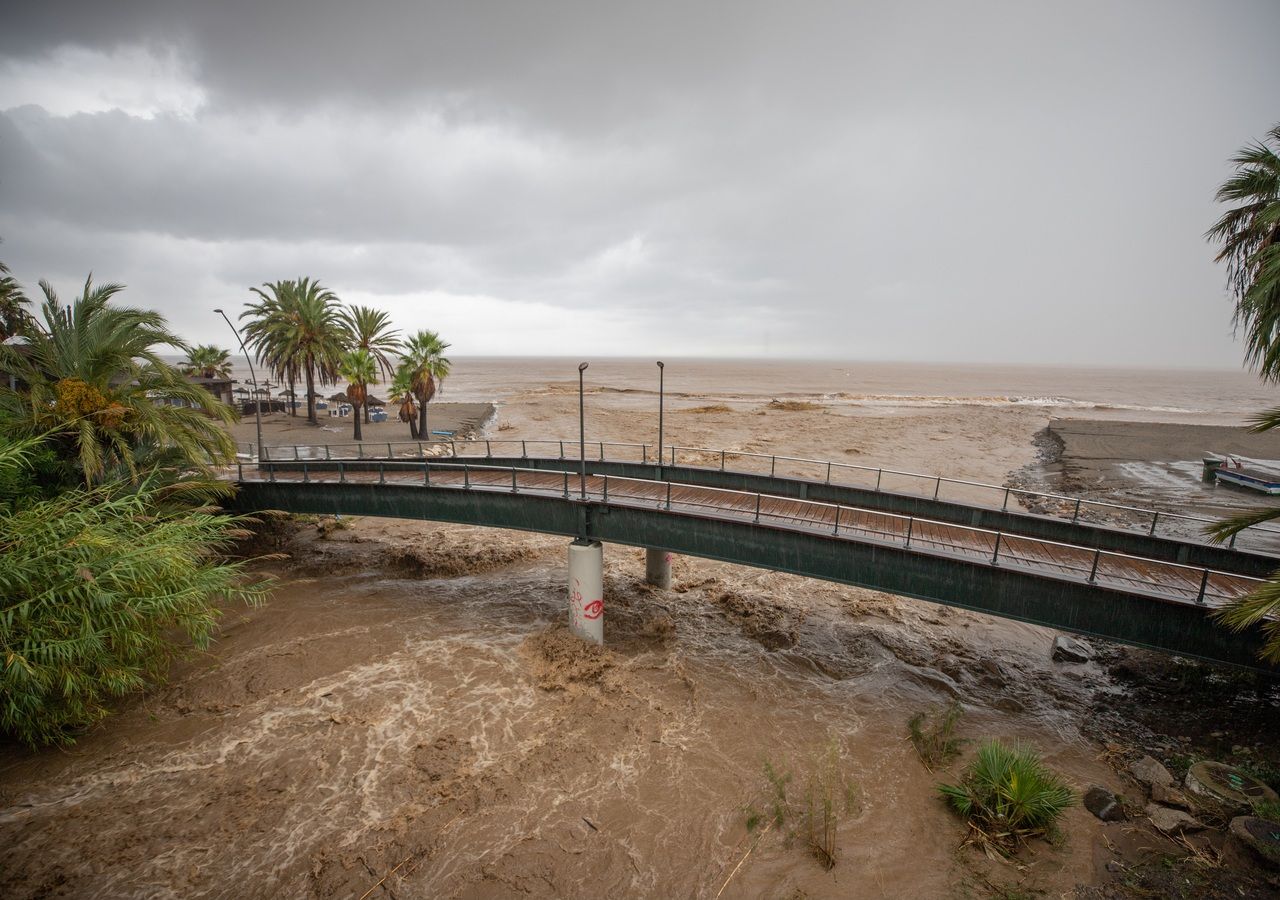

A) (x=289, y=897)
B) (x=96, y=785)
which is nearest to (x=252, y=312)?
(x=96, y=785)

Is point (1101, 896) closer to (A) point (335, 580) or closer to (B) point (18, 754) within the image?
(B) point (18, 754)

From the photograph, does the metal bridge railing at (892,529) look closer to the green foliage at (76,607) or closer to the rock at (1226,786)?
the rock at (1226,786)

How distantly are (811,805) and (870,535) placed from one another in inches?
263

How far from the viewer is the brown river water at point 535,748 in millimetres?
8695

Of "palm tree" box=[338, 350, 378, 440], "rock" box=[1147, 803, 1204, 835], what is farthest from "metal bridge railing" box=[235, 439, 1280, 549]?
"rock" box=[1147, 803, 1204, 835]

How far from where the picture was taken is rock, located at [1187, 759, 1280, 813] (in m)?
8.98

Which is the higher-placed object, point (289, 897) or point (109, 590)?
point (109, 590)

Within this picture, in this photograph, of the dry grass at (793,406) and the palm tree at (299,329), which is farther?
the dry grass at (793,406)

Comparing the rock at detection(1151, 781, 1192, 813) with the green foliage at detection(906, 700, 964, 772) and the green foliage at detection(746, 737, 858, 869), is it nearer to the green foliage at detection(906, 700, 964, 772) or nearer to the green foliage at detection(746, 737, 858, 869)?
the green foliage at detection(906, 700, 964, 772)

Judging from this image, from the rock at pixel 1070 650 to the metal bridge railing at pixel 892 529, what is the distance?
10.6 feet

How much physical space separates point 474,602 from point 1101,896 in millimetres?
16685

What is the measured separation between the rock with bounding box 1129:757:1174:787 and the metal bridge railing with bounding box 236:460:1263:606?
3.36 metres

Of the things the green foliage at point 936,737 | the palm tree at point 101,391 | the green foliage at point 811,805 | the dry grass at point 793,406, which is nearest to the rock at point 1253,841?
the green foliage at point 936,737

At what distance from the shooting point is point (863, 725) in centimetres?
1235
